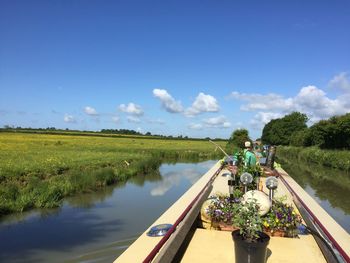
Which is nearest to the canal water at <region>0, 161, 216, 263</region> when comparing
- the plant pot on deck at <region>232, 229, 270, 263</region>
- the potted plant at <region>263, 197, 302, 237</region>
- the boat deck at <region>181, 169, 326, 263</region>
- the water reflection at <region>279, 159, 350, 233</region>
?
the boat deck at <region>181, 169, 326, 263</region>

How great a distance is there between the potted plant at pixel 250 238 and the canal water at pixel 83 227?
382 centimetres

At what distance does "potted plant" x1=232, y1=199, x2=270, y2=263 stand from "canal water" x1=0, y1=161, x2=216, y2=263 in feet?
12.5

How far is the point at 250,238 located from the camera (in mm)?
4051

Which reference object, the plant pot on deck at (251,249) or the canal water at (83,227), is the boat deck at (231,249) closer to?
the plant pot on deck at (251,249)

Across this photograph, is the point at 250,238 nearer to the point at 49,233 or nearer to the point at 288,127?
the point at 49,233

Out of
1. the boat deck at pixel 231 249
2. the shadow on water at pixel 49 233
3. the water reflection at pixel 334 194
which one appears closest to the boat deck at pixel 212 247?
the boat deck at pixel 231 249

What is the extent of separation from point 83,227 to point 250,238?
6714 mm

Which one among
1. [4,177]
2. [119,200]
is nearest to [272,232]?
[119,200]

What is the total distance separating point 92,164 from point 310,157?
2525 centimetres

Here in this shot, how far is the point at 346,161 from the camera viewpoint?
27484mm

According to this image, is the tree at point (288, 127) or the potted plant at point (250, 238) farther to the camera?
the tree at point (288, 127)

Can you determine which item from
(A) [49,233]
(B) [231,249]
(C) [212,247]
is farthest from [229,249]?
(A) [49,233]

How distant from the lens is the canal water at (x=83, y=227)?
761cm

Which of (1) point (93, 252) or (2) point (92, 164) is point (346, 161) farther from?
(1) point (93, 252)
